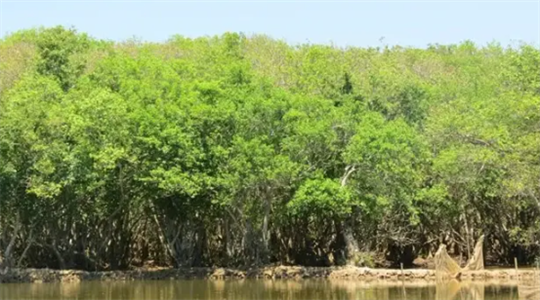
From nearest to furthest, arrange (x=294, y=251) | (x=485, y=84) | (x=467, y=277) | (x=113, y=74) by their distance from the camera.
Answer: (x=467, y=277)
(x=113, y=74)
(x=294, y=251)
(x=485, y=84)

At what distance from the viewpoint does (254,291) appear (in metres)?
32.7

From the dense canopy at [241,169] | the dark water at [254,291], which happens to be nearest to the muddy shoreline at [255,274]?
the dense canopy at [241,169]

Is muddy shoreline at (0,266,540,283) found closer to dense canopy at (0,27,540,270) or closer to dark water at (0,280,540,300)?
dense canopy at (0,27,540,270)

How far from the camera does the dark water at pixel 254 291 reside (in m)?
29.6

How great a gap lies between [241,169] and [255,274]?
4639 mm

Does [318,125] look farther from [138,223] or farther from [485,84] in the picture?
[485,84]

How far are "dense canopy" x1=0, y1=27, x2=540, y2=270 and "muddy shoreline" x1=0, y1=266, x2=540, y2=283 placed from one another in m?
1.38

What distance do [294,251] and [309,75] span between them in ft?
29.2

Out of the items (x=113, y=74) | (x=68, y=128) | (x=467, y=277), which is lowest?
(x=467, y=277)

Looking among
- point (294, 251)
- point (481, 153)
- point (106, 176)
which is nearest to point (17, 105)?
point (106, 176)

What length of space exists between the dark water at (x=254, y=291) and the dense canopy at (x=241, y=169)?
4062mm

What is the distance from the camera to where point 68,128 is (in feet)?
128

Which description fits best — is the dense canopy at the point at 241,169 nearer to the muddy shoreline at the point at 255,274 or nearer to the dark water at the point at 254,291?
A: the muddy shoreline at the point at 255,274

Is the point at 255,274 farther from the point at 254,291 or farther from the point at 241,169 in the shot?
the point at 254,291
